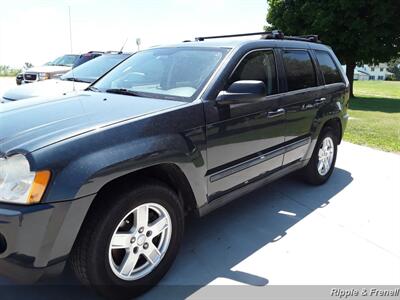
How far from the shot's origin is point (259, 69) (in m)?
3.64

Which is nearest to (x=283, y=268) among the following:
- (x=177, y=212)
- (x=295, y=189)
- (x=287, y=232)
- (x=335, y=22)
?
(x=287, y=232)

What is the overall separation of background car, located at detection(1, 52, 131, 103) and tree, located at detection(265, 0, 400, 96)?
14.4 m

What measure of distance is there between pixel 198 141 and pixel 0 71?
34.5 meters

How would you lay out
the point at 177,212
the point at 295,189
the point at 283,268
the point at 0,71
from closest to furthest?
the point at 177,212
the point at 283,268
the point at 295,189
the point at 0,71

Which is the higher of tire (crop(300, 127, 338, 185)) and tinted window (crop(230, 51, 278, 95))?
tinted window (crop(230, 51, 278, 95))

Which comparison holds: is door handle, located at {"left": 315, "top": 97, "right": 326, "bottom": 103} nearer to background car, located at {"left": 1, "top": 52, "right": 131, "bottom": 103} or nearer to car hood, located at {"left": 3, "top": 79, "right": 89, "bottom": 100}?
background car, located at {"left": 1, "top": 52, "right": 131, "bottom": 103}

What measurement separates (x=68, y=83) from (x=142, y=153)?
4.98 metres

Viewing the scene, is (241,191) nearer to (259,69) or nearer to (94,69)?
(259,69)

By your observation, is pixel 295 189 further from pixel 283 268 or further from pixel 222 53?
pixel 222 53

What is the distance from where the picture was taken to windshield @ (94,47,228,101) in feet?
10.4

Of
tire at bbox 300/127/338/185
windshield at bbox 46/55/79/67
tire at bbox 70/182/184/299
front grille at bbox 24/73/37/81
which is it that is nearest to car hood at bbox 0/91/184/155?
tire at bbox 70/182/184/299

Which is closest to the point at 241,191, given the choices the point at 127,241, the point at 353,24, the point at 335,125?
the point at 127,241

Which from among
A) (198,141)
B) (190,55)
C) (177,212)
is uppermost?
(190,55)

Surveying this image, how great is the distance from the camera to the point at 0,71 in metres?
32.1
